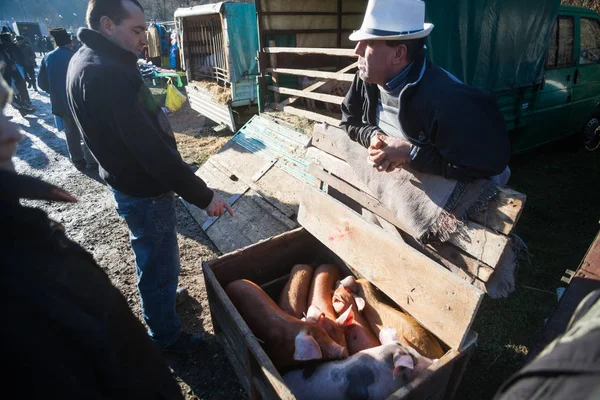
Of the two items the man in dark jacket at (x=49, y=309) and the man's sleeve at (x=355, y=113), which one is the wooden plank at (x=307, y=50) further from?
the man in dark jacket at (x=49, y=309)

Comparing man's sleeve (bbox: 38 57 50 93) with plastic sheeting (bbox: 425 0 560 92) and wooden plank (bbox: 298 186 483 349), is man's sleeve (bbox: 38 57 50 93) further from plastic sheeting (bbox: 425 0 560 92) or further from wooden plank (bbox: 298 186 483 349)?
plastic sheeting (bbox: 425 0 560 92)

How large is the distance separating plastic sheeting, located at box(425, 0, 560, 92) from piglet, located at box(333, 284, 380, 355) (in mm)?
3118

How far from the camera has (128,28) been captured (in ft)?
7.21

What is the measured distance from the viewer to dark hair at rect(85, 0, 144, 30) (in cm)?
211

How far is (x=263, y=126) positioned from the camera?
5852 mm

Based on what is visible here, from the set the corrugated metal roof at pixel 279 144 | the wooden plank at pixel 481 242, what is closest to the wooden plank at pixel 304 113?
the corrugated metal roof at pixel 279 144

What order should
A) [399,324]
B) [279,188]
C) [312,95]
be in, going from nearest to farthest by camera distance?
[399,324] < [279,188] < [312,95]

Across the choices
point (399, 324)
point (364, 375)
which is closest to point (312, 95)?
point (399, 324)

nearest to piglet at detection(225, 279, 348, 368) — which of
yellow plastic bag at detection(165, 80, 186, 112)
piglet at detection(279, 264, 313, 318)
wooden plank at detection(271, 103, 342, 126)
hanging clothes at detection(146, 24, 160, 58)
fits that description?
piglet at detection(279, 264, 313, 318)

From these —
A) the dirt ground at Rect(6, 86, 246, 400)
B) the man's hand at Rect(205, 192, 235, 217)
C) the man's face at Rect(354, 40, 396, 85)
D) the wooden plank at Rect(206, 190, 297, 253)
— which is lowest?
the dirt ground at Rect(6, 86, 246, 400)

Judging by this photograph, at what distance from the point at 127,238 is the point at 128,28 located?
3216 mm

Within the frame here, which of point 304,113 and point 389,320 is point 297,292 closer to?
point 389,320

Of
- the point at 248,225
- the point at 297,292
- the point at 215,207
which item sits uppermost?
the point at 215,207

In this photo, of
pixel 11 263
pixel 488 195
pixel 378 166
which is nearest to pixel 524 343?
pixel 488 195
